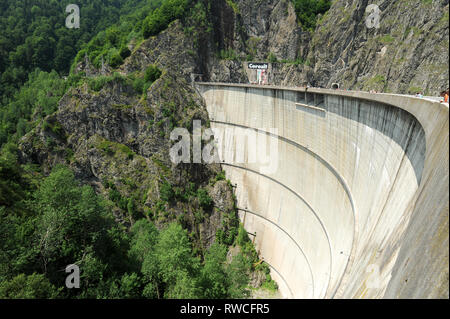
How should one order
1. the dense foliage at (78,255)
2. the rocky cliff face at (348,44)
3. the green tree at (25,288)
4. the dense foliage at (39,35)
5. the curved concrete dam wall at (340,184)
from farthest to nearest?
the dense foliage at (39,35) → the rocky cliff face at (348,44) → the dense foliage at (78,255) → the green tree at (25,288) → the curved concrete dam wall at (340,184)

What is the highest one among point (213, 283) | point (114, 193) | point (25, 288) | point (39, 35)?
point (39, 35)

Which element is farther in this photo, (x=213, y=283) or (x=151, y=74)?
(x=151, y=74)

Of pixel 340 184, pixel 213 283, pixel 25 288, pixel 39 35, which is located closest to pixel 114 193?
pixel 213 283

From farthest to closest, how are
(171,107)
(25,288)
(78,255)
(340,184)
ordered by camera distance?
(171,107), (340,184), (78,255), (25,288)

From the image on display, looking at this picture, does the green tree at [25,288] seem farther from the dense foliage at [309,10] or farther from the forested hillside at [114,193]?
the dense foliage at [309,10]

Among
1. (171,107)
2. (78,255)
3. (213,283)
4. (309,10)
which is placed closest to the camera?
(78,255)

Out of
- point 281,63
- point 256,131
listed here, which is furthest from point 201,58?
point 256,131

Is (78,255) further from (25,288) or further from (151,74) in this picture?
(151,74)

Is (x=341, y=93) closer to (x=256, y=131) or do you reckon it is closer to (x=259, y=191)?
(x=256, y=131)

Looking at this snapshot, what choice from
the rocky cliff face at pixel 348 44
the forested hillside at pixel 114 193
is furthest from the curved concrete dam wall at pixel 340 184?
the rocky cliff face at pixel 348 44
